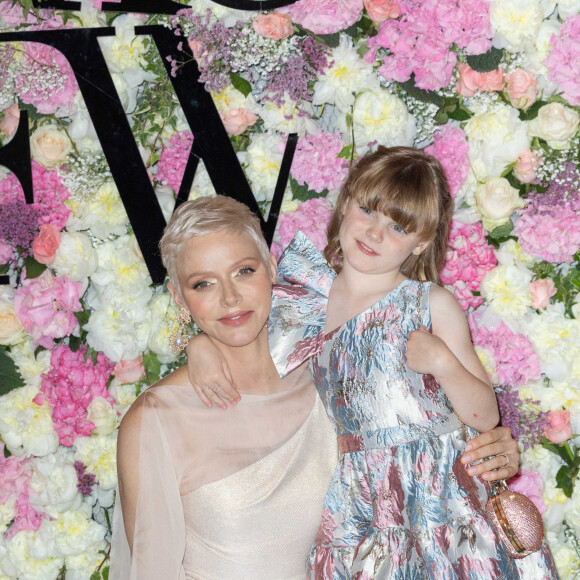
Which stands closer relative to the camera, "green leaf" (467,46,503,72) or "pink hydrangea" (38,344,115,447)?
"green leaf" (467,46,503,72)

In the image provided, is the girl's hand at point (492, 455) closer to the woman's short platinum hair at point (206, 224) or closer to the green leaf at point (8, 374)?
the woman's short platinum hair at point (206, 224)

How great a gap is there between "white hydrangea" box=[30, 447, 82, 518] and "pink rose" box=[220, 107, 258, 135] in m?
1.41

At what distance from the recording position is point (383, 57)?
2689mm

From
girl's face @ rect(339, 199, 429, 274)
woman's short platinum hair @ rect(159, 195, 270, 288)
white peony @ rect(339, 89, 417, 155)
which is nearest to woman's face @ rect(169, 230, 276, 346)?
woman's short platinum hair @ rect(159, 195, 270, 288)

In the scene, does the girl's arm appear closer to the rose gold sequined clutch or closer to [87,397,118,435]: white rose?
the rose gold sequined clutch

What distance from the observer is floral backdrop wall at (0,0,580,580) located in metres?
2.62

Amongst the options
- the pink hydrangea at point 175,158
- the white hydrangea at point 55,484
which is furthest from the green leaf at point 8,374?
the pink hydrangea at point 175,158

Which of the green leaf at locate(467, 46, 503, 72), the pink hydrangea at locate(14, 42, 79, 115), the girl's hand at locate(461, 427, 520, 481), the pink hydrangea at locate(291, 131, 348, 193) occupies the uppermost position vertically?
the pink hydrangea at locate(14, 42, 79, 115)

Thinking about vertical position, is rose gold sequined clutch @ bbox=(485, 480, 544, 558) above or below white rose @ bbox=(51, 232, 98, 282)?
below

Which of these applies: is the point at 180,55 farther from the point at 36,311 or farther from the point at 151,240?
the point at 36,311

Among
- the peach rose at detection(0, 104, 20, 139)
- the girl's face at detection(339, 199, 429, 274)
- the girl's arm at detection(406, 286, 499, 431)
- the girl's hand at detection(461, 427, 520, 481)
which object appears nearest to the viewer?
the girl's arm at detection(406, 286, 499, 431)

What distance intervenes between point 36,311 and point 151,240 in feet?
1.70

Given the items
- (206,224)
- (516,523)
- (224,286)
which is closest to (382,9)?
(206,224)

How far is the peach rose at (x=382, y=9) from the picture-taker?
2.61 meters
